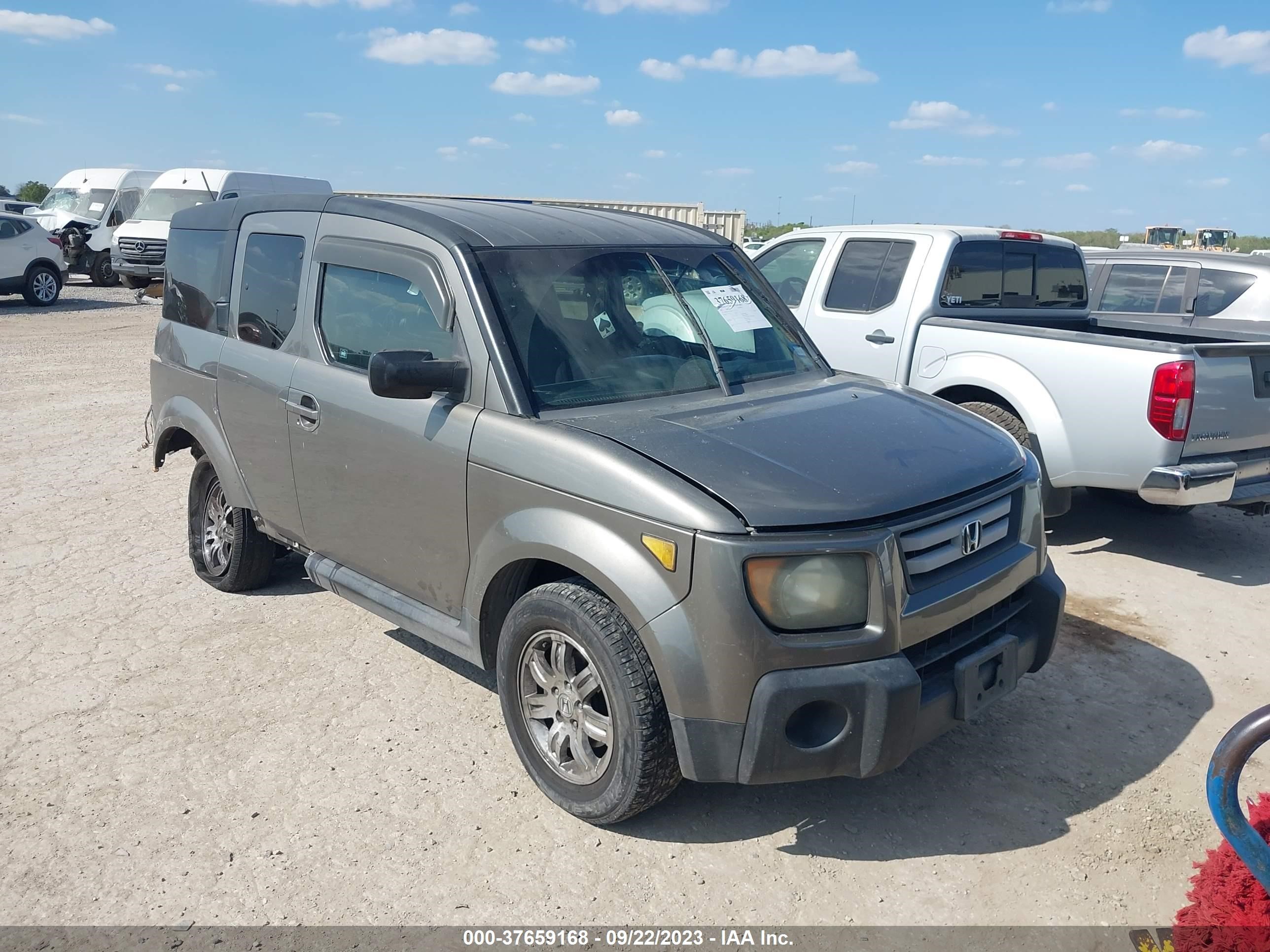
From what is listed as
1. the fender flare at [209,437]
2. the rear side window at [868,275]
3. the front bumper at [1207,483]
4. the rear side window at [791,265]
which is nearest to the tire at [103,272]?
the rear side window at [791,265]

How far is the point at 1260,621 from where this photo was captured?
536cm

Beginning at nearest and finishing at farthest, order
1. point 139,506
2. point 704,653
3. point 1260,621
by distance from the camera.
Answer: point 704,653 < point 1260,621 < point 139,506

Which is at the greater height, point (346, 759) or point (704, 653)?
point (704, 653)

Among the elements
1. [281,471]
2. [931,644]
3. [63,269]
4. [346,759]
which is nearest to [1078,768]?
[931,644]

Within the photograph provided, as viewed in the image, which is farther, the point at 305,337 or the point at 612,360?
the point at 305,337

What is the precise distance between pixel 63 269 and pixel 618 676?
21437 millimetres

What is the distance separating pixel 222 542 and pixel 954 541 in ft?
13.0

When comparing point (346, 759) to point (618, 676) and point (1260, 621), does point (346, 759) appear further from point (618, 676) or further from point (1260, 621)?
point (1260, 621)

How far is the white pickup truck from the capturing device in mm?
5566

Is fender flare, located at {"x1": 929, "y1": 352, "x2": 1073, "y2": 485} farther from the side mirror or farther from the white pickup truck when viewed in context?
the side mirror

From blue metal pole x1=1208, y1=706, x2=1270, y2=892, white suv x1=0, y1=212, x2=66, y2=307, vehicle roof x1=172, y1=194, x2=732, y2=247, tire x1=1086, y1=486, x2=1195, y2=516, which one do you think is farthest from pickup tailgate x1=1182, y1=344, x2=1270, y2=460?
white suv x1=0, y1=212, x2=66, y2=307

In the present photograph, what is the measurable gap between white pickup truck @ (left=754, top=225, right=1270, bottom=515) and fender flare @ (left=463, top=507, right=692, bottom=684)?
12.4 feet

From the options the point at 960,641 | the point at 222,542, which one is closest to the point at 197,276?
the point at 222,542

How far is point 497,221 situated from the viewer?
4.13 metres
